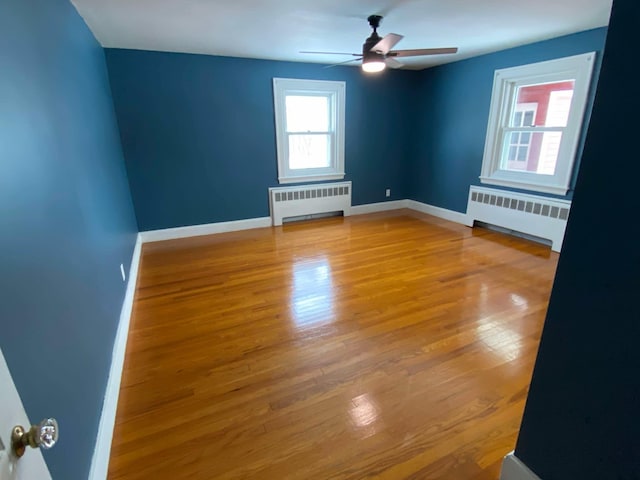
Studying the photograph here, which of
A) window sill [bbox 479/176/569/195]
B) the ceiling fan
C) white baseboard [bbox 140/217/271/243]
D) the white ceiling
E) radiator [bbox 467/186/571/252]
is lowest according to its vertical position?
white baseboard [bbox 140/217/271/243]

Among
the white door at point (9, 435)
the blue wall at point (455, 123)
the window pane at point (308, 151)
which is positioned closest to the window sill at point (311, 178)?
the window pane at point (308, 151)

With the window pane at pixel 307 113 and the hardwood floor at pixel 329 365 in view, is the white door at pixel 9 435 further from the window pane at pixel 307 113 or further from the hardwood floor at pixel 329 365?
the window pane at pixel 307 113

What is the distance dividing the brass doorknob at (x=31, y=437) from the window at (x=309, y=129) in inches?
179

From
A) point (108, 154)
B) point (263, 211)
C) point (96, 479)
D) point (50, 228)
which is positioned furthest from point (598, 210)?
point (263, 211)

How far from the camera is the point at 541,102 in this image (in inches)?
164

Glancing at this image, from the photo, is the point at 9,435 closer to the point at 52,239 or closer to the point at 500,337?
the point at 52,239

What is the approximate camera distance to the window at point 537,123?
11.5ft

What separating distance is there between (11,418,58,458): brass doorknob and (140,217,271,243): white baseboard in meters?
4.20

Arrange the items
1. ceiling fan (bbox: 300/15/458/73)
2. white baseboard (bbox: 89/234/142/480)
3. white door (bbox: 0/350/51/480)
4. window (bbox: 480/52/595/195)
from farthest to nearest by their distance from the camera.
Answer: window (bbox: 480/52/595/195)
ceiling fan (bbox: 300/15/458/73)
white baseboard (bbox: 89/234/142/480)
white door (bbox: 0/350/51/480)

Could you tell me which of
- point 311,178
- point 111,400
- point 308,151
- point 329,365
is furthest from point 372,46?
point 111,400

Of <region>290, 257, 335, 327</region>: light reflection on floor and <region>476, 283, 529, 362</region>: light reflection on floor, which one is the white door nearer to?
<region>290, 257, 335, 327</region>: light reflection on floor

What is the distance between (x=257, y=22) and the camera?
2895mm

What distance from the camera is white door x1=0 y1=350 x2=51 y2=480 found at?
52cm

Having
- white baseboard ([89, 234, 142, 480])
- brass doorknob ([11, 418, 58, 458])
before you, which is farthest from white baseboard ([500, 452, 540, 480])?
white baseboard ([89, 234, 142, 480])
